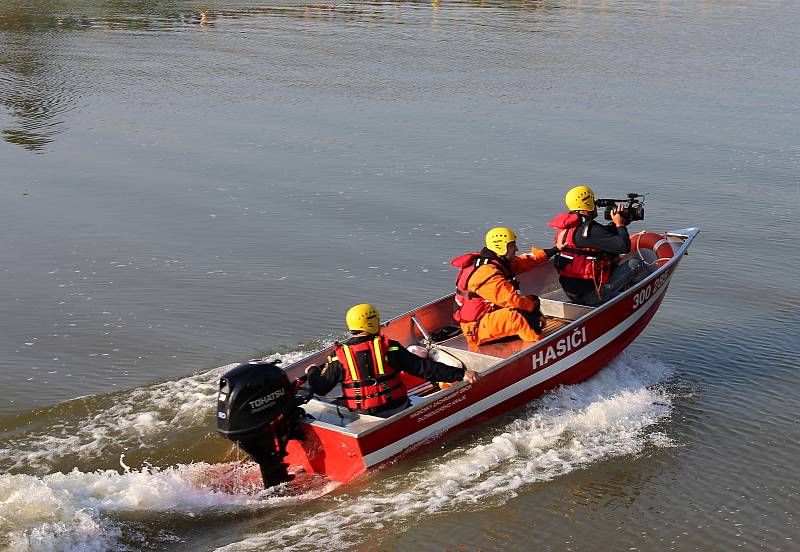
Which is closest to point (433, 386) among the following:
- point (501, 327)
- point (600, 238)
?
point (501, 327)

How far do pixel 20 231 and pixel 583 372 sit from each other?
7.78 meters

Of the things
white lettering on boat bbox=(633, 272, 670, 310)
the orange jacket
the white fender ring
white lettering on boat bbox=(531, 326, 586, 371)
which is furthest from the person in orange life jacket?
the white fender ring

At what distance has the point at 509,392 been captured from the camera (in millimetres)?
8805

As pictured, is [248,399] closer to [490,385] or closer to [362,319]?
[362,319]

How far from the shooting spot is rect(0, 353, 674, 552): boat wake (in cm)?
691

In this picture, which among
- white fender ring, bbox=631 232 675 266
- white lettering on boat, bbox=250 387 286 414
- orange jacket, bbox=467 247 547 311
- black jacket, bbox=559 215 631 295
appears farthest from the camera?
white fender ring, bbox=631 232 675 266

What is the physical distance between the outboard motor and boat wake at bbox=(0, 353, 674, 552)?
0.81ft

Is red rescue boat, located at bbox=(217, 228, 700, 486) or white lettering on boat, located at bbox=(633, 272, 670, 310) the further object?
white lettering on boat, located at bbox=(633, 272, 670, 310)

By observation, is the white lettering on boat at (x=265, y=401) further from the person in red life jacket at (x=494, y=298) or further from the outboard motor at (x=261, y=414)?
the person in red life jacket at (x=494, y=298)

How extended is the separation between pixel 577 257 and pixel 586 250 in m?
0.11

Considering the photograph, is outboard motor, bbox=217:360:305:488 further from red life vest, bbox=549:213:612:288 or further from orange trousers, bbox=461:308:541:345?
red life vest, bbox=549:213:612:288

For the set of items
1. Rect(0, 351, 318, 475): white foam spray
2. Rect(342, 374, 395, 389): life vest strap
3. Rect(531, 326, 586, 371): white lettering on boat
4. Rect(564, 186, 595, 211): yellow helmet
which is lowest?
Rect(0, 351, 318, 475): white foam spray

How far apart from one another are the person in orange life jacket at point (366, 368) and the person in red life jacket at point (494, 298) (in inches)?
43.3

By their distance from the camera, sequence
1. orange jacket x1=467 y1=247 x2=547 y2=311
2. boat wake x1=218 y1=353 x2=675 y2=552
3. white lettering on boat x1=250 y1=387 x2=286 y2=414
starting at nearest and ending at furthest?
boat wake x1=218 y1=353 x2=675 y2=552, white lettering on boat x1=250 y1=387 x2=286 y2=414, orange jacket x1=467 y1=247 x2=547 y2=311
